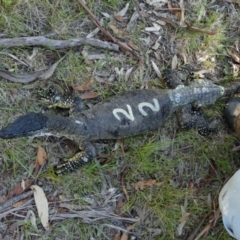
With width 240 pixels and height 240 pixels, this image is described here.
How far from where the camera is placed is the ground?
402 centimetres

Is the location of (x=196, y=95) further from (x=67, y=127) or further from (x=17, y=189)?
(x=17, y=189)

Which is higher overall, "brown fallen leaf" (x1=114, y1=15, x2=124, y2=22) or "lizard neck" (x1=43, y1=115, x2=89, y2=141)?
"brown fallen leaf" (x1=114, y1=15, x2=124, y2=22)

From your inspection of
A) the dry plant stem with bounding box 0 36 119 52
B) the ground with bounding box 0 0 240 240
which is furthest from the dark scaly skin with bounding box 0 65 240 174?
the dry plant stem with bounding box 0 36 119 52

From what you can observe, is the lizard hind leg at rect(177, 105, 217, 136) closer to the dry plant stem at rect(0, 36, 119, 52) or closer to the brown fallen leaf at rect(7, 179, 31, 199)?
the dry plant stem at rect(0, 36, 119, 52)

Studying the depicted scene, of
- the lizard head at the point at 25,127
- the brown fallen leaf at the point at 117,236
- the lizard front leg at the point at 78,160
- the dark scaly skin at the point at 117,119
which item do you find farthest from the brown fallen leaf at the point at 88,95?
the brown fallen leaf at the point at 117,236

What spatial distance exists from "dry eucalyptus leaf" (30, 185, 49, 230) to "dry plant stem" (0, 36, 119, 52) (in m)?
1.21

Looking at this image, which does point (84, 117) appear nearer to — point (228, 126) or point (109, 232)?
point (109, 232)

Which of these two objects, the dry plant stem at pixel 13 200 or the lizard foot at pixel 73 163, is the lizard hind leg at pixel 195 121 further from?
the dry plant stem at pixel 13 200

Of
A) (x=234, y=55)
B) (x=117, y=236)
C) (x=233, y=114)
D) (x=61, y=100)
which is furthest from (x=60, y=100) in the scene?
(x=234, y=55)

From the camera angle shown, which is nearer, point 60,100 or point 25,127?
point 25,127

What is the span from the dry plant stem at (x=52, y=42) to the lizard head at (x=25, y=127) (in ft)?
2.39

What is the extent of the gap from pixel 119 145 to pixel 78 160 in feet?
1.32

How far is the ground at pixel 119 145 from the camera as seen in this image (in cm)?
402

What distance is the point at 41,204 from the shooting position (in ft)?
13.0
